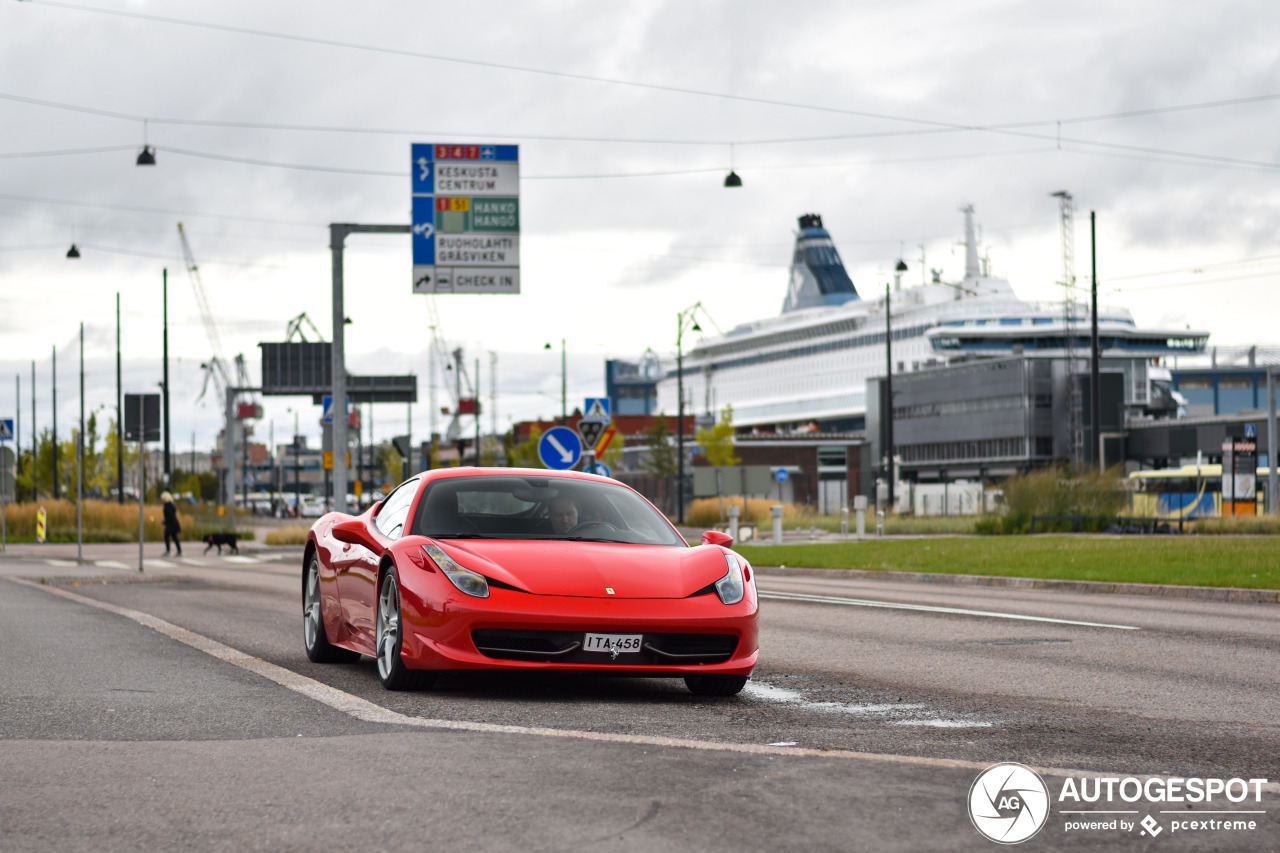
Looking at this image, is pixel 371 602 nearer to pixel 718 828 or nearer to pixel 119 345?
pixel 718 828

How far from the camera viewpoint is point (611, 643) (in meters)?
7.53

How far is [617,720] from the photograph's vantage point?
22.5 ft

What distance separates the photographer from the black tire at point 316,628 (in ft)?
31.8

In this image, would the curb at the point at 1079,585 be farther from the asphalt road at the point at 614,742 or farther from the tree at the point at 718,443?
the tree at the point at 718,443

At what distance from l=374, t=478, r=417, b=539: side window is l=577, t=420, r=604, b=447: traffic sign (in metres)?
16.4

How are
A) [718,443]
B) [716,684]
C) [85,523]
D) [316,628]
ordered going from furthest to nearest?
[718,443], [85,523], [316,628], [716,684]

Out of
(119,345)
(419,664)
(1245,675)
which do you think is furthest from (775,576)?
(119,345)

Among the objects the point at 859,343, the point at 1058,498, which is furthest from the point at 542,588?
the point at 859,343

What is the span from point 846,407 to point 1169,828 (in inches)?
4493

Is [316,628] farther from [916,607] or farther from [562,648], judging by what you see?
[916,607]

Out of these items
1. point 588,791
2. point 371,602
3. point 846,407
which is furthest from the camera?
point 846,407

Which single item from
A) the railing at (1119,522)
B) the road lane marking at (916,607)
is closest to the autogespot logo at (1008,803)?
the road lane marking at (916,607)

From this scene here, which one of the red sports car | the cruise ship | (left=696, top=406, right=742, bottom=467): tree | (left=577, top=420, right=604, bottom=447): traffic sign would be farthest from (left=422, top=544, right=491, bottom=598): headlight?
the cruise ship

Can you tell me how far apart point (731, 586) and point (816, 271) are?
440 feet
